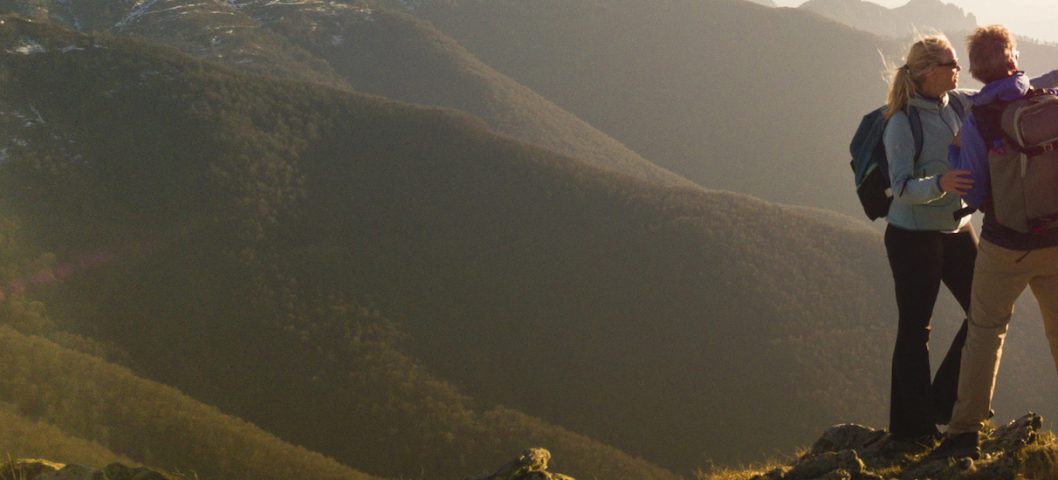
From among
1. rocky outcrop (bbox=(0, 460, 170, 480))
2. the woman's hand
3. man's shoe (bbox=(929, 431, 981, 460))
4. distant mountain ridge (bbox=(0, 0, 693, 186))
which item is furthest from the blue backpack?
distant mountain ridge (bbox=(0, 0, 693, 186))

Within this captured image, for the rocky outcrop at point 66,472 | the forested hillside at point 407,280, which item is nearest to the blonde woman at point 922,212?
the rocky outcrop at point 66,472

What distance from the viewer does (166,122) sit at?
3056 inches

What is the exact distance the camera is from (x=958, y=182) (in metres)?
4.92

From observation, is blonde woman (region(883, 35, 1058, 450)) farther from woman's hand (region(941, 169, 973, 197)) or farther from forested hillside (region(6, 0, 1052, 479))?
forested hillside (region(6, 0, 1052, 479))

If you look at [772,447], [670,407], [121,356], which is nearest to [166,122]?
[121,356]

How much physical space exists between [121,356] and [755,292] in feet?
161

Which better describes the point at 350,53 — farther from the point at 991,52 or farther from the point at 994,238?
the point at 994,238

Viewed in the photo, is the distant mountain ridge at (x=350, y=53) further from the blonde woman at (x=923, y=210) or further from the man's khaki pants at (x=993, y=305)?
the man's khaki pants at (x=993, y=305)

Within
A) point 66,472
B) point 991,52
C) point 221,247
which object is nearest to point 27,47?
point 221,247

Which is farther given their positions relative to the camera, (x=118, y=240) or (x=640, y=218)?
(x=640, y=218)

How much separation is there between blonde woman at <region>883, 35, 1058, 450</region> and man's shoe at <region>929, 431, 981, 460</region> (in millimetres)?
359

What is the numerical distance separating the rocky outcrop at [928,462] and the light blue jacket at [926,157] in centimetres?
156

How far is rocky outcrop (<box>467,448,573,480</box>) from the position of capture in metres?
6.15

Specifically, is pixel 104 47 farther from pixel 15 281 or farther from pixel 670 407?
pixel 670 407
